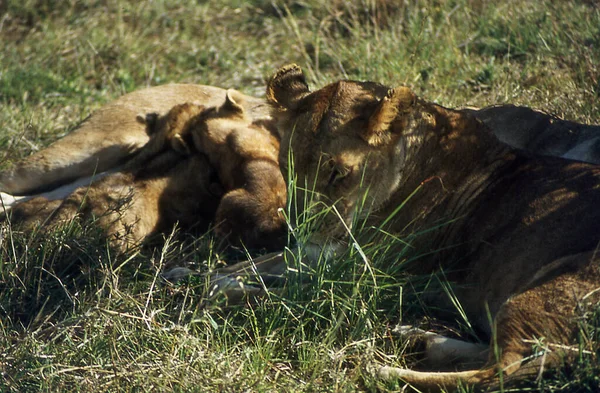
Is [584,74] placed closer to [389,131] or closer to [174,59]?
[389,131]

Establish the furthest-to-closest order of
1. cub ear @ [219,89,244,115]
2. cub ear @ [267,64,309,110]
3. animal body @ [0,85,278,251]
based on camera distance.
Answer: cub ear @ [219,89,244,115] → animal body @ [0,85,278,251] → cub ear @ [267,64,309,110]

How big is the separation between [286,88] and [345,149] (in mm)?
671

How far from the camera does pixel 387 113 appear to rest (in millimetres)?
4422

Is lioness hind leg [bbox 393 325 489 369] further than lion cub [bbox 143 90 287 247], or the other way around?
lion cub [bbox 143 90 287 247]

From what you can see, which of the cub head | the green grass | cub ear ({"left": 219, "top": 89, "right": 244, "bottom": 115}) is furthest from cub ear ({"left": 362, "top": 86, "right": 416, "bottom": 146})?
cub ear ({"left": 219, "top": 89, "right": 244, "bottom": 115})

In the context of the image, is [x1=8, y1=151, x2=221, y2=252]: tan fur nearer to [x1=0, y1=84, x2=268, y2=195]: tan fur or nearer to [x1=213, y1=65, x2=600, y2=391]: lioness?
[x1=0, y1=84, x2=268, y2=195]: tan fur

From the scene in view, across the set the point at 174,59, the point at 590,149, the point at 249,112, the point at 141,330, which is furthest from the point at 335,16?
the point at 141,330

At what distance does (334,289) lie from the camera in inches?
→ 177

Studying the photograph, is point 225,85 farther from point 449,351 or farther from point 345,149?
point 449,351

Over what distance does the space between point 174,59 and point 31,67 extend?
1312 mm

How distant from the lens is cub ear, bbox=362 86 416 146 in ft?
14.4

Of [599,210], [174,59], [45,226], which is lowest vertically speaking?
[174,59]

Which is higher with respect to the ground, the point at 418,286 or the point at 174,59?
the point at 418,286

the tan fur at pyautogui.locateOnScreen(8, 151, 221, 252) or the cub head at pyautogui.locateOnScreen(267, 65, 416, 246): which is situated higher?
the cub head at pyautogui.locateOnScreen(267, 65, 416, 246)
